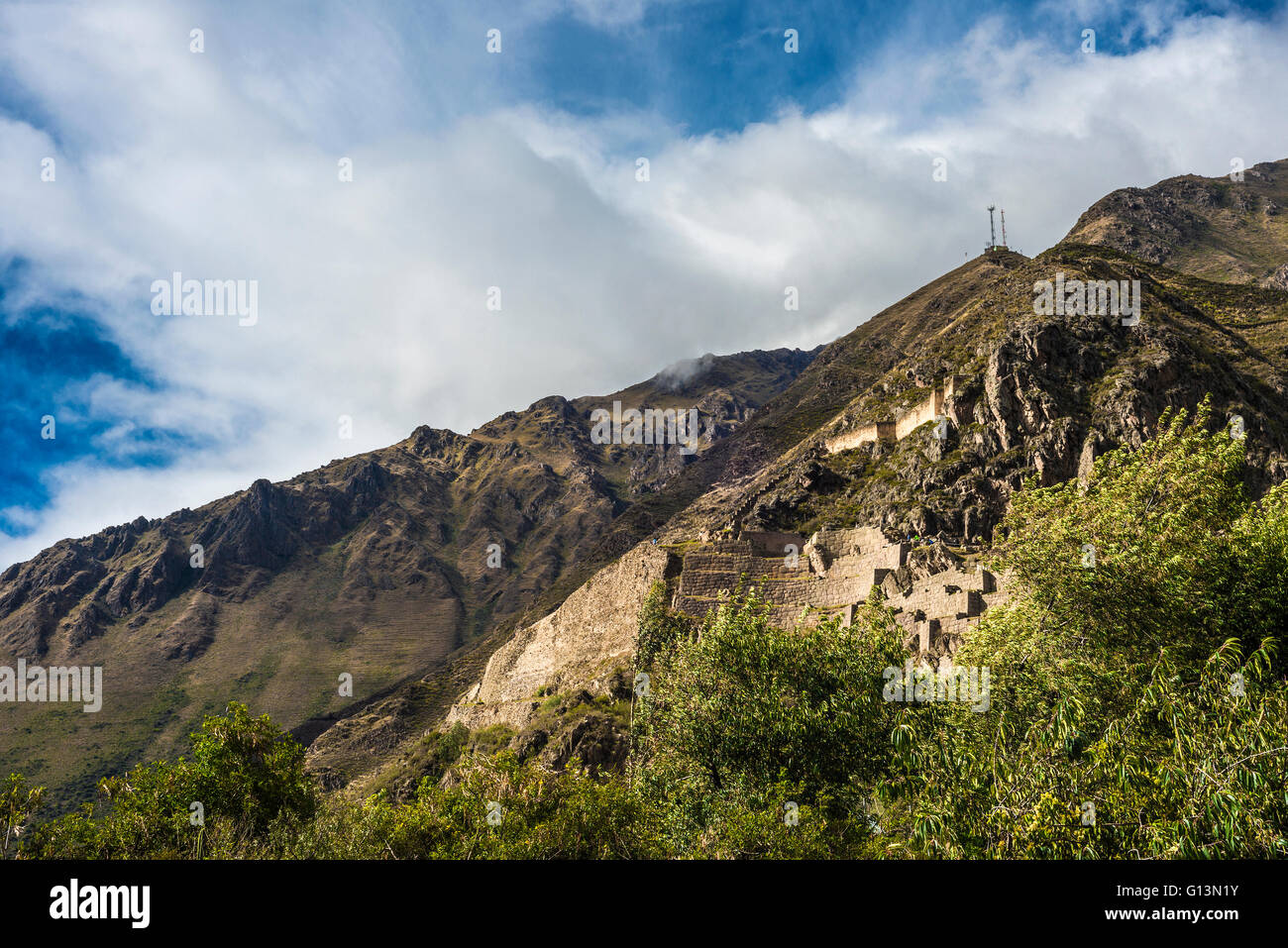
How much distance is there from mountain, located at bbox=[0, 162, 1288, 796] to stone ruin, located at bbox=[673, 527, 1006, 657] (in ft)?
6.32

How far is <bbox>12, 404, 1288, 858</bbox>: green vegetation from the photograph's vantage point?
1098cm

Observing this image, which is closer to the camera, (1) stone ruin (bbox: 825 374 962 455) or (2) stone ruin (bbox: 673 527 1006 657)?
(2) stone ruin (bbox: 673 527 1006 657)

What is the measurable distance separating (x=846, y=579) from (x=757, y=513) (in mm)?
29655

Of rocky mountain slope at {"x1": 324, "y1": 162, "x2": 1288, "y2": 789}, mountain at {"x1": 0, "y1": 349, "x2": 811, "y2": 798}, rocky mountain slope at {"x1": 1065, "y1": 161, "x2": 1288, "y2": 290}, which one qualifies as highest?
rocky mountain slope at {"x1": 1065, "y1": 161, "x2": 1288, "y2": 290}

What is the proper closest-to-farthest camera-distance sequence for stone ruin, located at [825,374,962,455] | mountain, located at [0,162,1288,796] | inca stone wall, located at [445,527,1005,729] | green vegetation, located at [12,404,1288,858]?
green vegetation, located at [12,404,1288,858], inca stone wall, located at [445,527,1005,729], mountain, located at [0,162,1288,796], stone ruin, located at [825,374,962,455]

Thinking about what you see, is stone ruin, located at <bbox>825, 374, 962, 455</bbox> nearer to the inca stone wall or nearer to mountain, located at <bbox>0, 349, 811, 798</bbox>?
the inca stone wall

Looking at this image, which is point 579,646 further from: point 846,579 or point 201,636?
point 201,636

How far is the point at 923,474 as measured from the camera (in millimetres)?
71438

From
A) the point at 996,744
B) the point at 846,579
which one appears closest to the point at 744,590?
the point at 846,579

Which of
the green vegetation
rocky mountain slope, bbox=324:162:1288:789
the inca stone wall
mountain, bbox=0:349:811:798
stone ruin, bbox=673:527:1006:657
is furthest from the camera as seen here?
mountain, bbox=0:349:811:798

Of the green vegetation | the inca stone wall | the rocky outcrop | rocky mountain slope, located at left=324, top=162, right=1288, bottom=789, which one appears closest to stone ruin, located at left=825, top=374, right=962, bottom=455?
rocky mountain slope, located at left=324, top=162, right=1288, bottom=789
